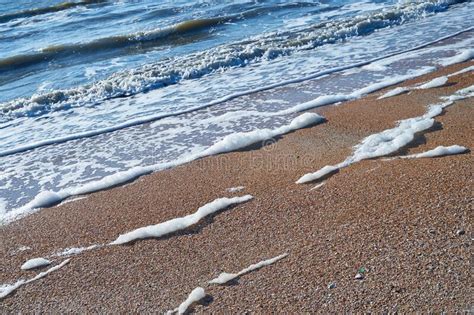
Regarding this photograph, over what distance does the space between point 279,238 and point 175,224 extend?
868 millimetres

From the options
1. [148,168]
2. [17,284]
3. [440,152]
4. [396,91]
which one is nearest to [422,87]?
[396,91]

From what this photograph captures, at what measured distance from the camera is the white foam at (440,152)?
4.92 m

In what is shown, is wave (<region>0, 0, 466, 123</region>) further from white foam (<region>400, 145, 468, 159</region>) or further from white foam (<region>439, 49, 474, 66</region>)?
white foam (<region>400, 145, 468, 159</region>)

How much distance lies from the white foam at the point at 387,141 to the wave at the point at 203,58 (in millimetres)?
4428

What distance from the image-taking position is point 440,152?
495 cm

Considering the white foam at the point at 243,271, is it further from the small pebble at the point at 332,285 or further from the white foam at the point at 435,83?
the white foam at the point at 435,83

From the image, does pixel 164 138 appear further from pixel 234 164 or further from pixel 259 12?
pixel 259 12

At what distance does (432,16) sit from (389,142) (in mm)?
7285

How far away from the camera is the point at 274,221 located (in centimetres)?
434

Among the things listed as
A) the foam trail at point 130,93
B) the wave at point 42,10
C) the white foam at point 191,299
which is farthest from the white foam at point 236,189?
the wave at point 42,10

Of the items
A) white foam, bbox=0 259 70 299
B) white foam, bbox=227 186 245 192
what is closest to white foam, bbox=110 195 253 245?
white foam, bbox=227 186 245 192

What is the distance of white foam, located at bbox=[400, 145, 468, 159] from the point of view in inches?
194

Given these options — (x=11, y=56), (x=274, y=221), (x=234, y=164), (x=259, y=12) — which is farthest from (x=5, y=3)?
(x=274, y=221)

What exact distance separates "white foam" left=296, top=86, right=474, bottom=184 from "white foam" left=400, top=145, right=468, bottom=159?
0.79 feet
